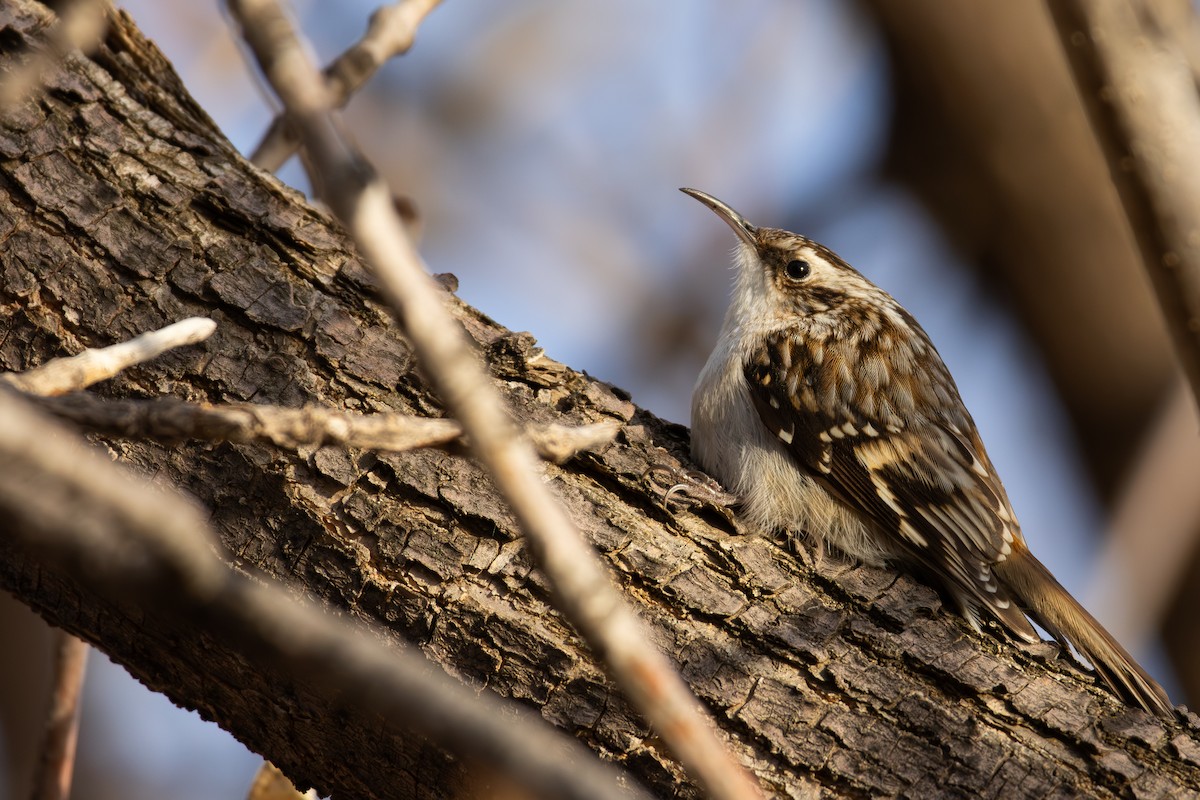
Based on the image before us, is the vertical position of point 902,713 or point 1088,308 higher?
point 1088,308

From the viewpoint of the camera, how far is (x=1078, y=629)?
259cm

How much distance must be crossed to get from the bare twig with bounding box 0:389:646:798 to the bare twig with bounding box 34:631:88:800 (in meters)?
2.08

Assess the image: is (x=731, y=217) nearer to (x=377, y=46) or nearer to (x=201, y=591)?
(x=377, y=46)

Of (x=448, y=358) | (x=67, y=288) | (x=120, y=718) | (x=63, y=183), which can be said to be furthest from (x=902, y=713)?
(x=120, y=718)

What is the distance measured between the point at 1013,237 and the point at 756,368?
1.92m

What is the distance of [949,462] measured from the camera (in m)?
3.09

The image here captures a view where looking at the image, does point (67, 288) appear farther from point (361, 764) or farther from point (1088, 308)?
point (1088, 308)

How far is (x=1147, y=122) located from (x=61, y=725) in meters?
2.53

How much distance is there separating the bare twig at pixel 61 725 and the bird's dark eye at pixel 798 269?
2.32 m

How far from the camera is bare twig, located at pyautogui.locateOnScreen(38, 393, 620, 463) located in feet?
4.23

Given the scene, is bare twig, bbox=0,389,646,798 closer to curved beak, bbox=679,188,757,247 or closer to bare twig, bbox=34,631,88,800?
bare twig, bbox=34,631,88,800

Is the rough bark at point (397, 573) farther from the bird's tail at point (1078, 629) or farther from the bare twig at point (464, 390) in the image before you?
Result: the bare twig at point (464, 390)

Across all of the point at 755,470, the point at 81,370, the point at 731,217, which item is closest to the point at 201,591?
the point at 81,370

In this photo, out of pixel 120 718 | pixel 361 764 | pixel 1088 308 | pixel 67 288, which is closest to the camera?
pixel 361 764
